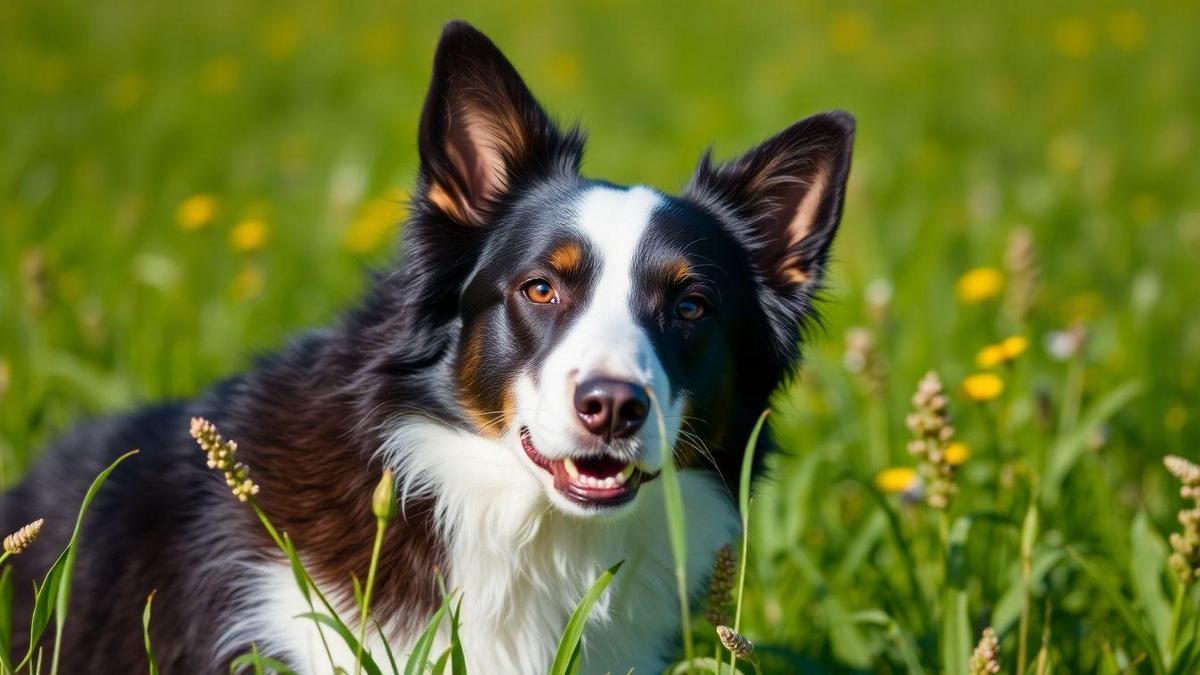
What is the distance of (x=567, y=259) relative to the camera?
2994 mm

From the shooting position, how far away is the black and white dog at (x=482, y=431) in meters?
2.93

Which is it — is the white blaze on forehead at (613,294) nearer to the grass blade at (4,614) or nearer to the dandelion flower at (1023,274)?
the grass blade at (4,614)

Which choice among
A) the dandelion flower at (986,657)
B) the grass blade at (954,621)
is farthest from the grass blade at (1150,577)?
the dandelion flower at (986,657)

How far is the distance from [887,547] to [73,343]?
10.5 feet

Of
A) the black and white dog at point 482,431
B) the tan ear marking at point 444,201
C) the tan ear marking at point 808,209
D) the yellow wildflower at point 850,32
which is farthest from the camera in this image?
the yellow wildflower at point 850,32

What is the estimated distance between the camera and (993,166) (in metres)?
8.70

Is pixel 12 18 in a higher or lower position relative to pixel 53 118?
higher

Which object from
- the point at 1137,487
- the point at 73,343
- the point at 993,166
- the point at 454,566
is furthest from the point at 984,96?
the point at 454,566

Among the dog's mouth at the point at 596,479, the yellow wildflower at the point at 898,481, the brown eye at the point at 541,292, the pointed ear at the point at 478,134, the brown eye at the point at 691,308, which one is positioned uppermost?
the pointed ear at the point at 478,134

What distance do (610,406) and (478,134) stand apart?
1.02 metres

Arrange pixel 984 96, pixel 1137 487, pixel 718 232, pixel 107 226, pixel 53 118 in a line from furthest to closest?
1. pixel 984 96
2. pixel 53 118
3. pixel 107 226
4. pixel 1137 487
5. pixel 718 232

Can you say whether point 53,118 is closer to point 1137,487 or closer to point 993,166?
point 993,166

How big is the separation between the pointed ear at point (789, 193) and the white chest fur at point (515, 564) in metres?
0.66

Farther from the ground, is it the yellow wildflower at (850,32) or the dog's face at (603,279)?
the yellow wildflower at (850,32)
